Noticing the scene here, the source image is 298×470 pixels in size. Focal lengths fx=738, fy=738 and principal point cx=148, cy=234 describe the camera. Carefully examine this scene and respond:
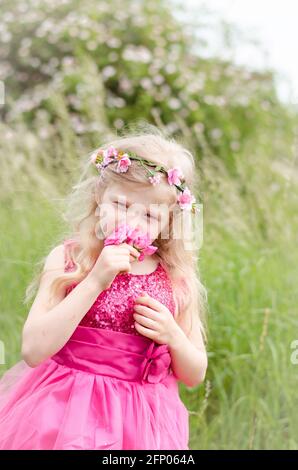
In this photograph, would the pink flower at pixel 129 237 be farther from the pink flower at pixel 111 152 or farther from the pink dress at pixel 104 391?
the pink flower at pixel 111 152

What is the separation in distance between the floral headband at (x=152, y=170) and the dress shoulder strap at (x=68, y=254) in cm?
23

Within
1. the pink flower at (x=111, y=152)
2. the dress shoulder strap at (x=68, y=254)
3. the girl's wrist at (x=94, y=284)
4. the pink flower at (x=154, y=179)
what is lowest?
the girl's wrist at (x=94, y=284)

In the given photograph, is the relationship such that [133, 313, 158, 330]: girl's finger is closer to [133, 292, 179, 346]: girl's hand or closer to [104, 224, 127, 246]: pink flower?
[133, 292, 179, 346]: girl's hand

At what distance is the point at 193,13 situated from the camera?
703 cm

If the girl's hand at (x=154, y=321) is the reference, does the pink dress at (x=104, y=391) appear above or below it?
below

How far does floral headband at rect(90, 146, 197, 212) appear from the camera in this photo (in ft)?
6.54

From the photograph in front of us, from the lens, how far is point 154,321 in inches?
77.0

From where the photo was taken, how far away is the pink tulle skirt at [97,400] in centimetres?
186

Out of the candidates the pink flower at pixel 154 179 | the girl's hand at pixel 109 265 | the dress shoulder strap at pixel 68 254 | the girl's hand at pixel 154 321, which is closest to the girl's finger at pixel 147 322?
the girl's hand at pixel 154 321

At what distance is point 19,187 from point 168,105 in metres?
2.35

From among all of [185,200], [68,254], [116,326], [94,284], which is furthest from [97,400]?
[185,200]

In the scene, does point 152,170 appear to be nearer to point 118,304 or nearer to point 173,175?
point 173,175

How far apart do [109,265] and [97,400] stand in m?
0.36
